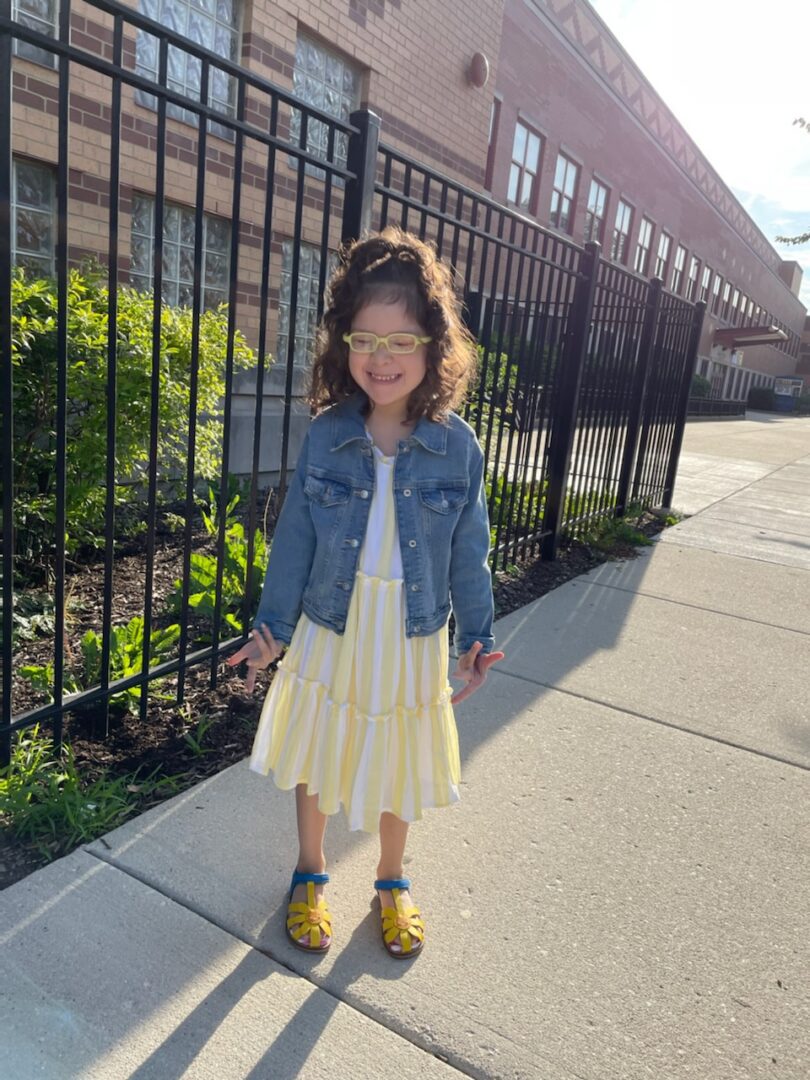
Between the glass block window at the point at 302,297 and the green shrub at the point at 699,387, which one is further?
the green shrub at the point at 699,387

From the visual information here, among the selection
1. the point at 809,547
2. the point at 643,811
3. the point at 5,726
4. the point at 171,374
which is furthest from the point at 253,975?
the point at 809,547

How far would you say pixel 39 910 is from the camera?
1871mm

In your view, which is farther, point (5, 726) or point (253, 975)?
point (5, 726)

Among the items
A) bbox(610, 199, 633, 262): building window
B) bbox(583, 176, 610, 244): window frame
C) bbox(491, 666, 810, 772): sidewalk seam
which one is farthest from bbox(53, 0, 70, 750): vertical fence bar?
bbox(610, 199, 633, 262): building window

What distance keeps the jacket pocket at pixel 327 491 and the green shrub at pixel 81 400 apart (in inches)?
81.5

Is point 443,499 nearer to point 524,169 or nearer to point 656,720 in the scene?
point 656,720

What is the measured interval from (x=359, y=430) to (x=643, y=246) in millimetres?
25463

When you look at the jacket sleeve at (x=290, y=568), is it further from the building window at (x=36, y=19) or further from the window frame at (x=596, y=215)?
the window frame at (x=596, y=215)

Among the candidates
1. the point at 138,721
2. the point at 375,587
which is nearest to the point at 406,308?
the point at 375,587

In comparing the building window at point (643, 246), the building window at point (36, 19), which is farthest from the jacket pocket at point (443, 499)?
the building window at point (643, 246)

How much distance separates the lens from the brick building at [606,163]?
49.6 feet

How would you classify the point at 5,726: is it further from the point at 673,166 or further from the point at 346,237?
the point at 673,166

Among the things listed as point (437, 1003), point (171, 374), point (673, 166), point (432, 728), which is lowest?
point (437, 1003)

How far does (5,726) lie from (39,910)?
1.83ft
